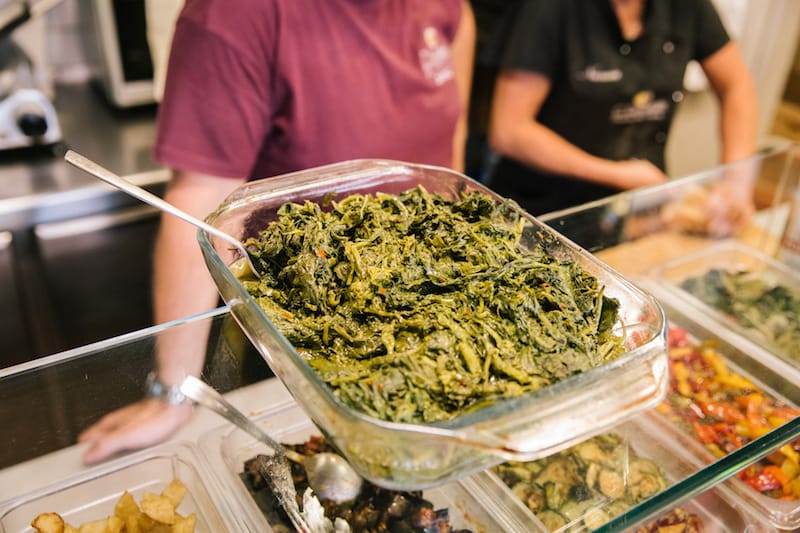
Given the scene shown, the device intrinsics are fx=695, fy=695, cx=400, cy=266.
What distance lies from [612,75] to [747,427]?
204cm

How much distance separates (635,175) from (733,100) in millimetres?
942

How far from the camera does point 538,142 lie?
3230mm

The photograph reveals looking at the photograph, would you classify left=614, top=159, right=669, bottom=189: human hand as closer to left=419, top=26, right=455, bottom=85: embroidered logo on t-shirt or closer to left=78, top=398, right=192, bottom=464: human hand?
left=419, top=26, right=455, bottom=85: embroidered logo on t-shirt

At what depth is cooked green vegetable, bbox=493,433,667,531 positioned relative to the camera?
4.33ft

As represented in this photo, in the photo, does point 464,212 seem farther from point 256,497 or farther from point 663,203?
point 663,203

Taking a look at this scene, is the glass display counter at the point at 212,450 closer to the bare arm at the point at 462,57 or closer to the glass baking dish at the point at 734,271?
the glass baking dish at the point at 734,271

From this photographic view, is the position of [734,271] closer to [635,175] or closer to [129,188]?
[635,175]

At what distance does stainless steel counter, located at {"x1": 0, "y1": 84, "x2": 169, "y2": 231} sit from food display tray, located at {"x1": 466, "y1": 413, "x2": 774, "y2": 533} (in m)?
2.22

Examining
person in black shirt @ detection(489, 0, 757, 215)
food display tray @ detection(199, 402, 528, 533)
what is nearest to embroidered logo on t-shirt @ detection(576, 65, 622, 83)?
person in black shirt @ detection(489, 0, 757, 215)

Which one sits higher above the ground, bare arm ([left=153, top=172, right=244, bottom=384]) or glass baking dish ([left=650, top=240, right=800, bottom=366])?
bare arm ([left=153, top=172, right=244, bottom=384])

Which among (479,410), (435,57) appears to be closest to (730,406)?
(479,410)

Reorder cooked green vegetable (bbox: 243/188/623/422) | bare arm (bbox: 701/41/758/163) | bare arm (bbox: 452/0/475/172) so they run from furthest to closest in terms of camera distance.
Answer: bare arm (bbox: 701/41/758/163) < bare arm (bbox: 452/0/475/172) < cooked green vegetable (bbox: 243/188/623/422)

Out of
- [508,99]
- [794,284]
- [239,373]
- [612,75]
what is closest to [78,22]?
[508,99]

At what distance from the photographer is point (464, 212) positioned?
4.69 ft
